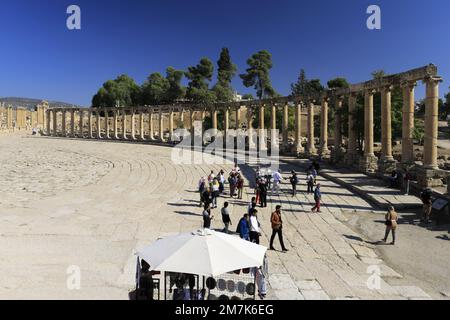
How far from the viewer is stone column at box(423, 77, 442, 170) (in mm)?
20750

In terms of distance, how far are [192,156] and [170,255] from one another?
103 feet

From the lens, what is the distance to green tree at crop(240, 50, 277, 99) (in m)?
81.2

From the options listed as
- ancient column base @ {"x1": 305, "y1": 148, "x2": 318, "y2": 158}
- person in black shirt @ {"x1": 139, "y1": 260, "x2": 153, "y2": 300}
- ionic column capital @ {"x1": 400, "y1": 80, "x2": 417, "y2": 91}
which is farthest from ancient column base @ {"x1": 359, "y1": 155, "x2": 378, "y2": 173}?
person in black shirt @ {"x1": 139, "y1": 260, "x2": 153, "y2": 300}

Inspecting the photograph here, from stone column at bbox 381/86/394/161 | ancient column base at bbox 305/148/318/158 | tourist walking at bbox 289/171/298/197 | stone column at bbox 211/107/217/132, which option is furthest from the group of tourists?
stone column at bbox 211/107/217/132

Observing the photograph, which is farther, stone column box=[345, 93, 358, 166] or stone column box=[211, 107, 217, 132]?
stone column box=[211, 107, 217, 132]

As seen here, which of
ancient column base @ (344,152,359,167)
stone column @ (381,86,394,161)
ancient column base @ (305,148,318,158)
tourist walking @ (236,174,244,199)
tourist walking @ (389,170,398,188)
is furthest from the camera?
ancient column base @ (305,148,318,158)

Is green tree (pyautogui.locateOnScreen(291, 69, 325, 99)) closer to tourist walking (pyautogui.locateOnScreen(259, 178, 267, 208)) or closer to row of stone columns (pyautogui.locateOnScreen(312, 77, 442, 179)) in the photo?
row of stone columns (pyautogui.locateOnScreen(312, 77, 442, 179))

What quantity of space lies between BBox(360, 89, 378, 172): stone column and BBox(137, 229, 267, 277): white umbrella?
19.9 meters

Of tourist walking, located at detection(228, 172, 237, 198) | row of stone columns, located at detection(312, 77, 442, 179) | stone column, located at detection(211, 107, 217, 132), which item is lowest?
tourist walking, located at detection(228, 172, 237, 198)

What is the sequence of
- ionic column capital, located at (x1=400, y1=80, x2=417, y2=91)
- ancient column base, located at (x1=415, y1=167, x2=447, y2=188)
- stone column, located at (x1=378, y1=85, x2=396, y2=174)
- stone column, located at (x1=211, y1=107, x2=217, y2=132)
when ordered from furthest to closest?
stone column, located at (x1=211, y1=107, x2=217, y2=132) → stone column, located at (x1=378, y1=85, x2=396, y2=174) → ionic column capital, located at (x1=400, y1=80, x2=417, y2=91) → ancient column base, located at (x1=415, y1=167, x2=447, y2=188)

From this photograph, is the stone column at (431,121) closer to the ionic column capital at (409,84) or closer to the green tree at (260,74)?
the ionic column capital at (409,84)

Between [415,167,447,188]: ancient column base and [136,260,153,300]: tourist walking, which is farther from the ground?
[415,167,447,188]: ancient column base

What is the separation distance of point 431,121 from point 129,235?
16.0 m
